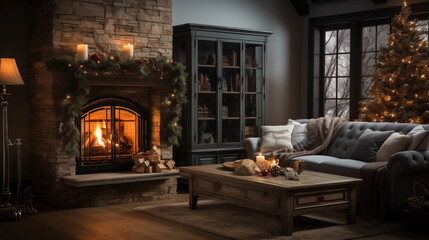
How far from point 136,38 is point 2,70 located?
1.65m

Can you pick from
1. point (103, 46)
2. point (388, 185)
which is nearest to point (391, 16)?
point (388, 185)

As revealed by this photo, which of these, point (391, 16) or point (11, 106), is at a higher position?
point (391, 16)

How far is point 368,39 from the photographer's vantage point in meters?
8.09

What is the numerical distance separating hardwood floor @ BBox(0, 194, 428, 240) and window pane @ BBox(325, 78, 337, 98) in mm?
3859

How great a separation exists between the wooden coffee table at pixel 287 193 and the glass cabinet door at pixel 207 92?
1682 millimetres

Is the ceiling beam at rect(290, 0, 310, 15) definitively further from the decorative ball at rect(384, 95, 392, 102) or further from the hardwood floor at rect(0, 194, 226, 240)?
the hardwood floor at rect(0, 194, 226, 240)

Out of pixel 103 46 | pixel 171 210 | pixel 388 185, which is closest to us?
pixel 388 185

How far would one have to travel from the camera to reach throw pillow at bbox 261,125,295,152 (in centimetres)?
710

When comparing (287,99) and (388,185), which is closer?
(388,185)

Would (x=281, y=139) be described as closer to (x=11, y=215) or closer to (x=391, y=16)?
(x=391, y=16)

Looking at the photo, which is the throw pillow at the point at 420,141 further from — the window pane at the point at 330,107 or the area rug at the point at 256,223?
the window pane at the point at 330,107

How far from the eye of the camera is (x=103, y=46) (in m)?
6.33

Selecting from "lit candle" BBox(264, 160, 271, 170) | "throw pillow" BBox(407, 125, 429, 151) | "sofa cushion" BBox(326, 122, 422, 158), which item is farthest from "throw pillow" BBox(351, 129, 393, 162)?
"lit candle" BBox(264, 160, 271, 170)

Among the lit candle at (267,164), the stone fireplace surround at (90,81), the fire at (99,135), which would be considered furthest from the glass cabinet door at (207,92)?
the lit candle at (267,164)
